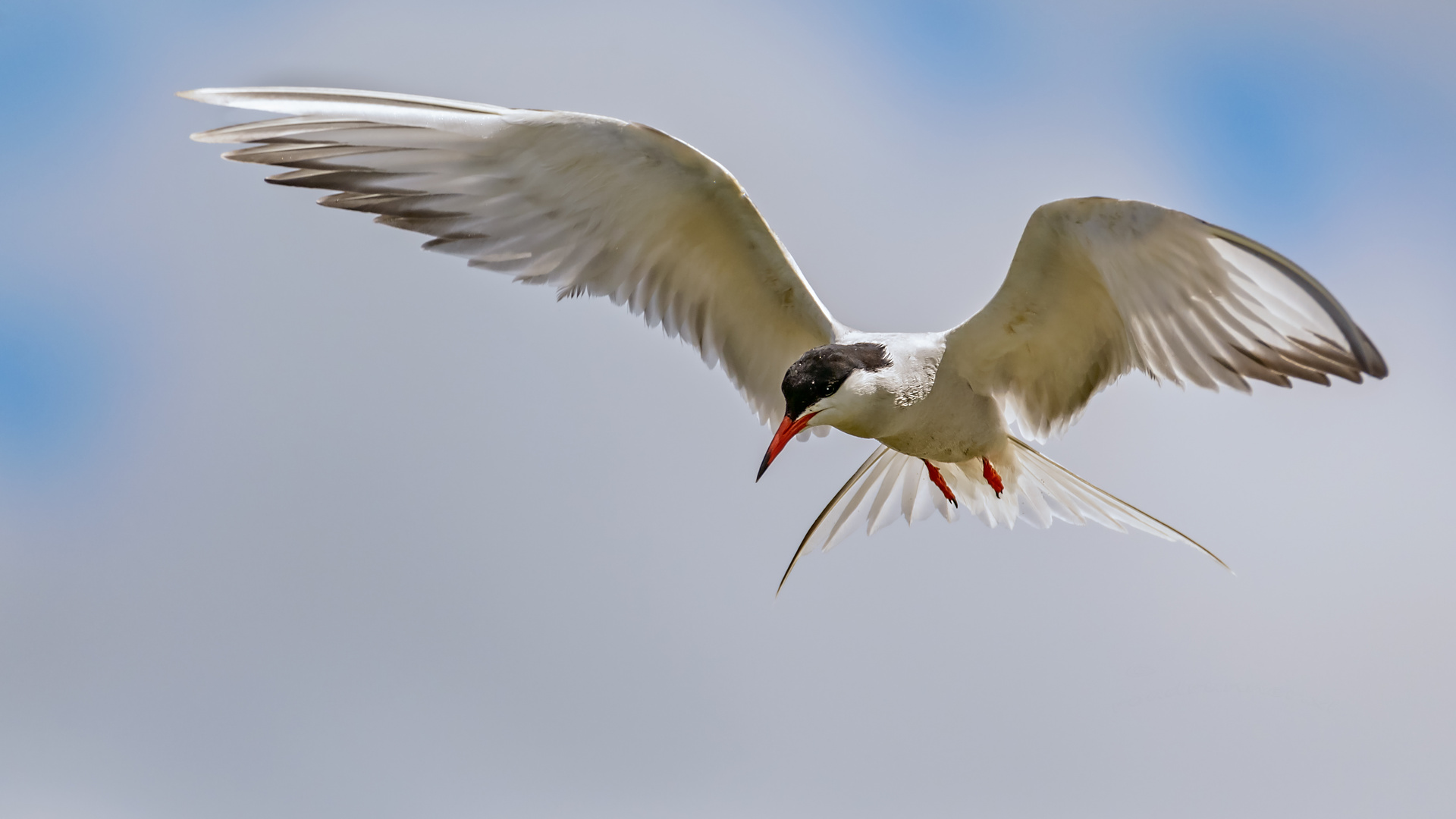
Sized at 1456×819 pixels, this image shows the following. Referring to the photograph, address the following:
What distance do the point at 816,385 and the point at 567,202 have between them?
1371 millimetres

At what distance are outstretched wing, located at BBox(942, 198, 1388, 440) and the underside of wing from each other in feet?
1.97

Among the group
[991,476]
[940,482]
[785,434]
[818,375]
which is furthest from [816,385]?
[940,482]

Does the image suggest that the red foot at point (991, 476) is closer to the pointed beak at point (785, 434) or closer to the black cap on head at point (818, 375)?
the black cap on head at point (818, 375)

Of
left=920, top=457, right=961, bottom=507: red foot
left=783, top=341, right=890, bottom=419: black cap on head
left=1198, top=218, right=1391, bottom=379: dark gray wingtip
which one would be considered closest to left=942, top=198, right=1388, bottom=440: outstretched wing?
left=1198, top=218, right=1391, bottom=379: dark gray wingtip

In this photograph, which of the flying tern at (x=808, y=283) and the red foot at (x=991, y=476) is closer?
the flying tern at (x=808, y=283)

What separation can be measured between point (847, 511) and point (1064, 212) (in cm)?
240

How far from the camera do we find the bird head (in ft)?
15.8

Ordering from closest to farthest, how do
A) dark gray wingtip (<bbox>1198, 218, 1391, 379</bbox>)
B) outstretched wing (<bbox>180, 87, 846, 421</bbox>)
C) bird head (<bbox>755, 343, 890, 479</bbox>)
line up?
dark gray wingtip (<bbox>1198, 218, 1391, 379</bbox>)
outstretched wing (<bbox>180, 87, 846, 421</bbox>)
bird head (<bbox>755, 343, 890, 479</bbox>)

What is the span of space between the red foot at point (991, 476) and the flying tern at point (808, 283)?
0.01m

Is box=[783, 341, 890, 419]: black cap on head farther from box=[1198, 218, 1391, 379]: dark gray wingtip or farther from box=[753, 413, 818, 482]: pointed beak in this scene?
box=[1198, 218, 1391, 379]: dark gray wingtip

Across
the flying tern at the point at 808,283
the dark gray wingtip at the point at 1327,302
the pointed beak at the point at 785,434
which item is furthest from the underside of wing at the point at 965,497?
the dark gray wingtip at the point at 1327,302

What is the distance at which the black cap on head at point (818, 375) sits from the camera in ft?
15.8

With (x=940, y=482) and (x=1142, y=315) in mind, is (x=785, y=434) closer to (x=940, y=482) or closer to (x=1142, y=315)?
(x=1142, y=315)

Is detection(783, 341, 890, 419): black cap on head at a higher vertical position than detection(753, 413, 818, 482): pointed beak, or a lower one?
higher
